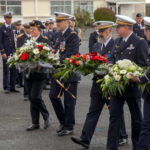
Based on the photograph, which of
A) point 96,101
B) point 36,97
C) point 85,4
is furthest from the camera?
point 85,4

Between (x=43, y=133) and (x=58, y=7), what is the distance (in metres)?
54.4

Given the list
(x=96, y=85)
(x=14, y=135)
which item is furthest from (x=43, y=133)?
(x=96, y=85)

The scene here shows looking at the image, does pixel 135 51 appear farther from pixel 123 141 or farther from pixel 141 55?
pixel 123 141

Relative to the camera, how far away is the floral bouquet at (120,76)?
6523 millimetres

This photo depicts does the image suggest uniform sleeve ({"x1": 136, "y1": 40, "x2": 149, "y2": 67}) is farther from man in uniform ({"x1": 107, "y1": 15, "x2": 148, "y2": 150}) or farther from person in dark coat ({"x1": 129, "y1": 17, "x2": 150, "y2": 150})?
person in dark coat ({"x1": 129, "y1": 17, "x2": 150, "y2": 150})

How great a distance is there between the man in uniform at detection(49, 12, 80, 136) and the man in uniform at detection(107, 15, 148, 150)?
1.26 meters

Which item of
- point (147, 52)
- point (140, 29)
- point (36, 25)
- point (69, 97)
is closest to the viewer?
point (147, 52)

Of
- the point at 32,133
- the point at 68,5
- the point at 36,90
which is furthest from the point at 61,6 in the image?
the point at 32,133

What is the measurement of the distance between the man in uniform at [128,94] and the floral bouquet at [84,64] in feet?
1.11

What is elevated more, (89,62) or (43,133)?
(89,62)

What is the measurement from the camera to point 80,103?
37.8 feet

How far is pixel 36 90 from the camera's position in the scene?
28.5 ft

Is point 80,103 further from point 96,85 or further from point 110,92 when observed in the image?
point 110,92

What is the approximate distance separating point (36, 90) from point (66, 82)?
2.18 feet
